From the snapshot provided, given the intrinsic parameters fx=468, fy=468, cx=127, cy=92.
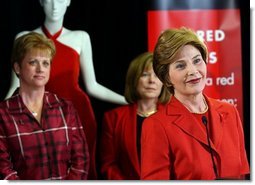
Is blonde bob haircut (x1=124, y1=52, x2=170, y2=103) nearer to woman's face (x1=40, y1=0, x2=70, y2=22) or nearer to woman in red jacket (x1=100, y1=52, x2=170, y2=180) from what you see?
woman in red jacket (x1=100, y1=52, x2=170, y2=180)

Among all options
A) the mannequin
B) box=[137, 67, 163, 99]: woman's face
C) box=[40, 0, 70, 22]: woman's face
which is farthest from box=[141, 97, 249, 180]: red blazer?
box=[40, 0, 70, 22]: woman's face

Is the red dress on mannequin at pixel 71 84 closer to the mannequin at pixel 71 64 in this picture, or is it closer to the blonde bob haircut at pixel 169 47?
the mannequin at pixel 71 64

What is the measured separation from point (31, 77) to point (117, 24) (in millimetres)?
575

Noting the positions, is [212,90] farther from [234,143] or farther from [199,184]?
[199,184]

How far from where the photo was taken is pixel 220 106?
8.75ft

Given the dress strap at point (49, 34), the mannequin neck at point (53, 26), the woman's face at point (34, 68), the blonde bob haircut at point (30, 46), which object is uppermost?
the mannequin neck at point (53, 26)

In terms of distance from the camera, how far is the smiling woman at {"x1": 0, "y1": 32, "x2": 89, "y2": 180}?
262cm

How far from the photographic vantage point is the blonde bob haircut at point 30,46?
8.73ft

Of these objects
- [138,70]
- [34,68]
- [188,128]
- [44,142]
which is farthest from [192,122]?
[34,68]

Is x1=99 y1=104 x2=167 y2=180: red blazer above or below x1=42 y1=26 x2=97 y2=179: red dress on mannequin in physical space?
below

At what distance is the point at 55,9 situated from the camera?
2.68 meters

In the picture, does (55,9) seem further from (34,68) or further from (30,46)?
(34,68)

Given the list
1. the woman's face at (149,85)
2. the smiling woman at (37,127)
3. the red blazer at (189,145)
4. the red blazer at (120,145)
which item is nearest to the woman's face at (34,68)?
the smiling woman at (37,127)

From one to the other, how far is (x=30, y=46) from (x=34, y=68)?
0.13 metres
